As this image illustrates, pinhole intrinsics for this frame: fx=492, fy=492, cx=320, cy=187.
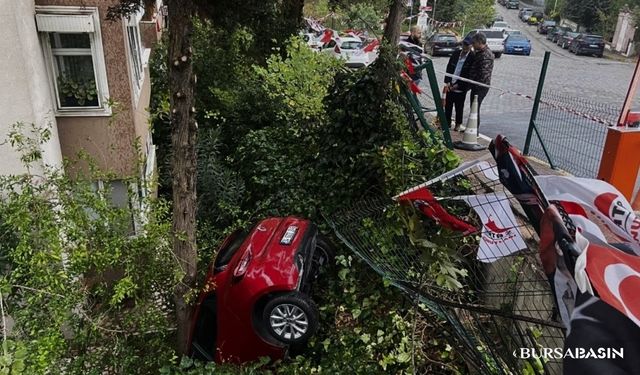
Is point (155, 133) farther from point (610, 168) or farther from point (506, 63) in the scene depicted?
point (506, 63)

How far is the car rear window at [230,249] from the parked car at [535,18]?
182ft

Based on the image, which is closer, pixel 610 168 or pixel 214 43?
pixel 610 168

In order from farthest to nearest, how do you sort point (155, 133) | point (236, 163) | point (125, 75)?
point (155, 133) < point (236, 163) < point (125, 75)

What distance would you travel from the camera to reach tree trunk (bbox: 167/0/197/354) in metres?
4.22

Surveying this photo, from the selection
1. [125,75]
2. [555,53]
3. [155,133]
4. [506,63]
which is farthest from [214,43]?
[555,53]

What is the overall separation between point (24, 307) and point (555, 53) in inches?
1473

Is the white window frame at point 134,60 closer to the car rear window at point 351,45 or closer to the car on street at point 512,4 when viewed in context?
the car rear window at point 351,45

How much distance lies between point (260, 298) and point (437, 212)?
1969 mm

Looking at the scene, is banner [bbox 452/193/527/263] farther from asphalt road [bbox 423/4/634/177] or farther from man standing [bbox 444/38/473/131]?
man standing [bbox 444/38/473/131]

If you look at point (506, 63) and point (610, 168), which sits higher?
point (610, 168)

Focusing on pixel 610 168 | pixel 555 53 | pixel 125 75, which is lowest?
pixel 555 53

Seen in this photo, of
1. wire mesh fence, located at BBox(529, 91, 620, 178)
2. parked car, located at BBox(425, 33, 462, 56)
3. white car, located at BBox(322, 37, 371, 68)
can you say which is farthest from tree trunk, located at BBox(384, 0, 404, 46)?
parked car, located at BBox(425, 33, 462, 56)

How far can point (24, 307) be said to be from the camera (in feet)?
11.0

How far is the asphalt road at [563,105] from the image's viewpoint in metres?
7.80
